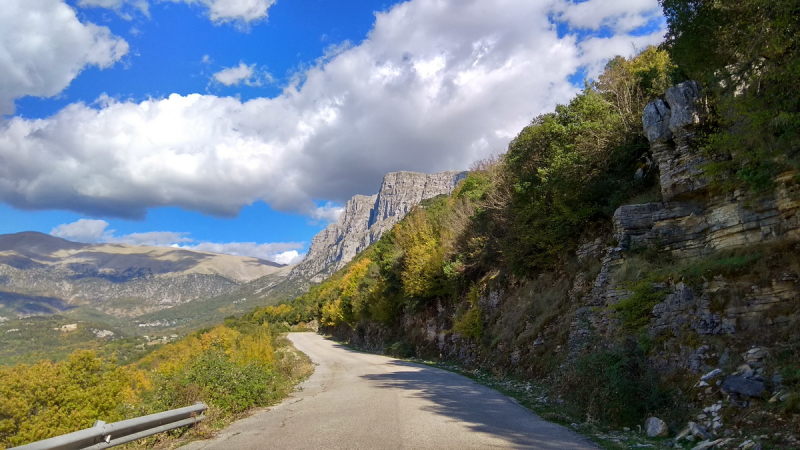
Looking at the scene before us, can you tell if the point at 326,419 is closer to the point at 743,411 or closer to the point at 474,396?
the point at 474,396

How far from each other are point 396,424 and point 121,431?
14.5 ft

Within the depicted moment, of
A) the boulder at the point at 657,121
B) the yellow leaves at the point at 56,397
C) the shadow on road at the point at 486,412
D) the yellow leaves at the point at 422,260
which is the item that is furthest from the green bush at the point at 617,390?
the yellow leaves at the point at 422,260

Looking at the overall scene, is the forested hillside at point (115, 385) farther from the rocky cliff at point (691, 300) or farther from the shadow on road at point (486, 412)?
the rocky cliff at point (691, 300)

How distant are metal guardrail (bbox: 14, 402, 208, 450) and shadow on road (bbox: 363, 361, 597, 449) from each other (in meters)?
4.97

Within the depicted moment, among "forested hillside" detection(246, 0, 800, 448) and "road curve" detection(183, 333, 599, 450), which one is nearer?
"road curve" detection(183, 333, 599, 450)

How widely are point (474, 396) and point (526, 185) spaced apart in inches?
461

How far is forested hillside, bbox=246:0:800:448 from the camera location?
816 cm

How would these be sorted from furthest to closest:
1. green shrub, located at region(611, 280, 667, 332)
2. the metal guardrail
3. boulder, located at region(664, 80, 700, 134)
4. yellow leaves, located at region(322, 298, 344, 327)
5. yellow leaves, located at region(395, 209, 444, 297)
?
yellow leaves, located at region(322, 298, 344, 327) < yellow leaves, located at region(395, 209, 444, 297) < boulder, located at region(664, 80, 700, 134) < green shrub, located at region(611, 280, 667, 332) < the metal guardrail

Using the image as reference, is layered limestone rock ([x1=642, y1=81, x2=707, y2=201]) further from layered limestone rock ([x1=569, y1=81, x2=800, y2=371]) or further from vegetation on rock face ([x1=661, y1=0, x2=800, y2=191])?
vegetation on rock face ([x1=661, y1=0, x2=800, y2=191])

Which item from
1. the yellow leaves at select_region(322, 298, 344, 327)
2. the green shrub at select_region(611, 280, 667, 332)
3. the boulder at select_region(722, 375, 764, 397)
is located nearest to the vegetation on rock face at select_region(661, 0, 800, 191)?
the green shrub at select_region(611, 280, 667, 332)

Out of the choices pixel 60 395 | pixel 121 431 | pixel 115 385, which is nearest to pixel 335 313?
pixel 115 385

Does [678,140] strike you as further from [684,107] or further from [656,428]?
[656,428]

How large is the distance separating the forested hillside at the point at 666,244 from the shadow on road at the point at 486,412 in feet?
4.05

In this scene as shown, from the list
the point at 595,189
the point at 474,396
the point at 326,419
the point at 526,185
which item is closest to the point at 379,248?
the point at 526,185
